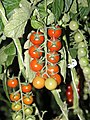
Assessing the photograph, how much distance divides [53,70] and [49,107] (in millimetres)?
1443

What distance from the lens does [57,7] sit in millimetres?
940

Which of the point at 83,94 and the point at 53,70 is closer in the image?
the point at 53,70

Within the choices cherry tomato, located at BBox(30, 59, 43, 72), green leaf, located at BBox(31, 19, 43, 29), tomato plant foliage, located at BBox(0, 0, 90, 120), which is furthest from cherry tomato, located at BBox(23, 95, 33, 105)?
green leaf, located at BBox(31, 19, 43, 29)

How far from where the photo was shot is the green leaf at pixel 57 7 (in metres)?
0.94

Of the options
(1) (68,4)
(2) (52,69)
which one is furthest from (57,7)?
(2) (52,69)

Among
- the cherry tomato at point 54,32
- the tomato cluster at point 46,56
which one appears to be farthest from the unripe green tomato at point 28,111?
the cherry tomato at point 54,32

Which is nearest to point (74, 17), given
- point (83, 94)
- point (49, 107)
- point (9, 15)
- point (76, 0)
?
point (76, 0)

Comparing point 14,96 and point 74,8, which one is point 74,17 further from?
point 14,96

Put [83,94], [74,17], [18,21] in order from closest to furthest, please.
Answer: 1. [18,21]
2. [74,17]
3. [83,94]

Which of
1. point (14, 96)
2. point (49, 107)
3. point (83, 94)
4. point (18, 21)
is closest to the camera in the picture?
point (18, 21)

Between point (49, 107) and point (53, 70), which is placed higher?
point (53, 70)

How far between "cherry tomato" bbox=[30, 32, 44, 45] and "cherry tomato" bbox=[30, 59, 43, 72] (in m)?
0.05

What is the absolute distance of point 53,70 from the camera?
0.93 m

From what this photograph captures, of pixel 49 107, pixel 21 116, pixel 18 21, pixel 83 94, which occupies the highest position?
pixel 18 21
